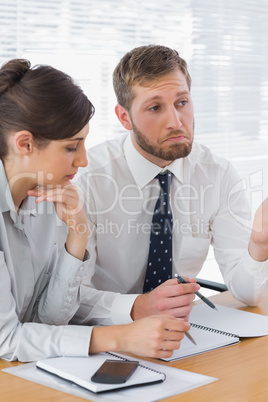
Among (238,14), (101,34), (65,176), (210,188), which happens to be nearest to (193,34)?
(238,14)

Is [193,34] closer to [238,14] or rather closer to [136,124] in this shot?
[238,14]

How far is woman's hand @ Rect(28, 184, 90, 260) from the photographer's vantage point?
1.74m

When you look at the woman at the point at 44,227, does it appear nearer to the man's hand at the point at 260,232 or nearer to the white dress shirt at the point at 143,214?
the white dress shirt at the point at 143,214

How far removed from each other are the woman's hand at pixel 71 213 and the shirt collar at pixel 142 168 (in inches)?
21.6

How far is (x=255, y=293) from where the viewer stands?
2.04m

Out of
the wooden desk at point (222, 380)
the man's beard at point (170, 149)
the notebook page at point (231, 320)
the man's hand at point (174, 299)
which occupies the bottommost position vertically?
the wooden desk at point (222, 380)

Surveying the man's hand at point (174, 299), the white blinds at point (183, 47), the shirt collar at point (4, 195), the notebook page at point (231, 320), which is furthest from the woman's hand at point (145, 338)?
the white blinds at point (183, 47)

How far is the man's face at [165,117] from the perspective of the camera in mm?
2234

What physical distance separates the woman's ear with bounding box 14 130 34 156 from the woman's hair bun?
0.15 meters

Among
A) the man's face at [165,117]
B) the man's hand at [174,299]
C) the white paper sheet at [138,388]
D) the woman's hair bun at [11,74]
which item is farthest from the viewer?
the man's face at [165,117]

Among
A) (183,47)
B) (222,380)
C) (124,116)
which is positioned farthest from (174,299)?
(183,47)

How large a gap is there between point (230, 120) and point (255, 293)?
8.03 feet

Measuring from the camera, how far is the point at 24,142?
62.9 inches

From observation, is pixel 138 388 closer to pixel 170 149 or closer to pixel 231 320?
pixel 231 320
